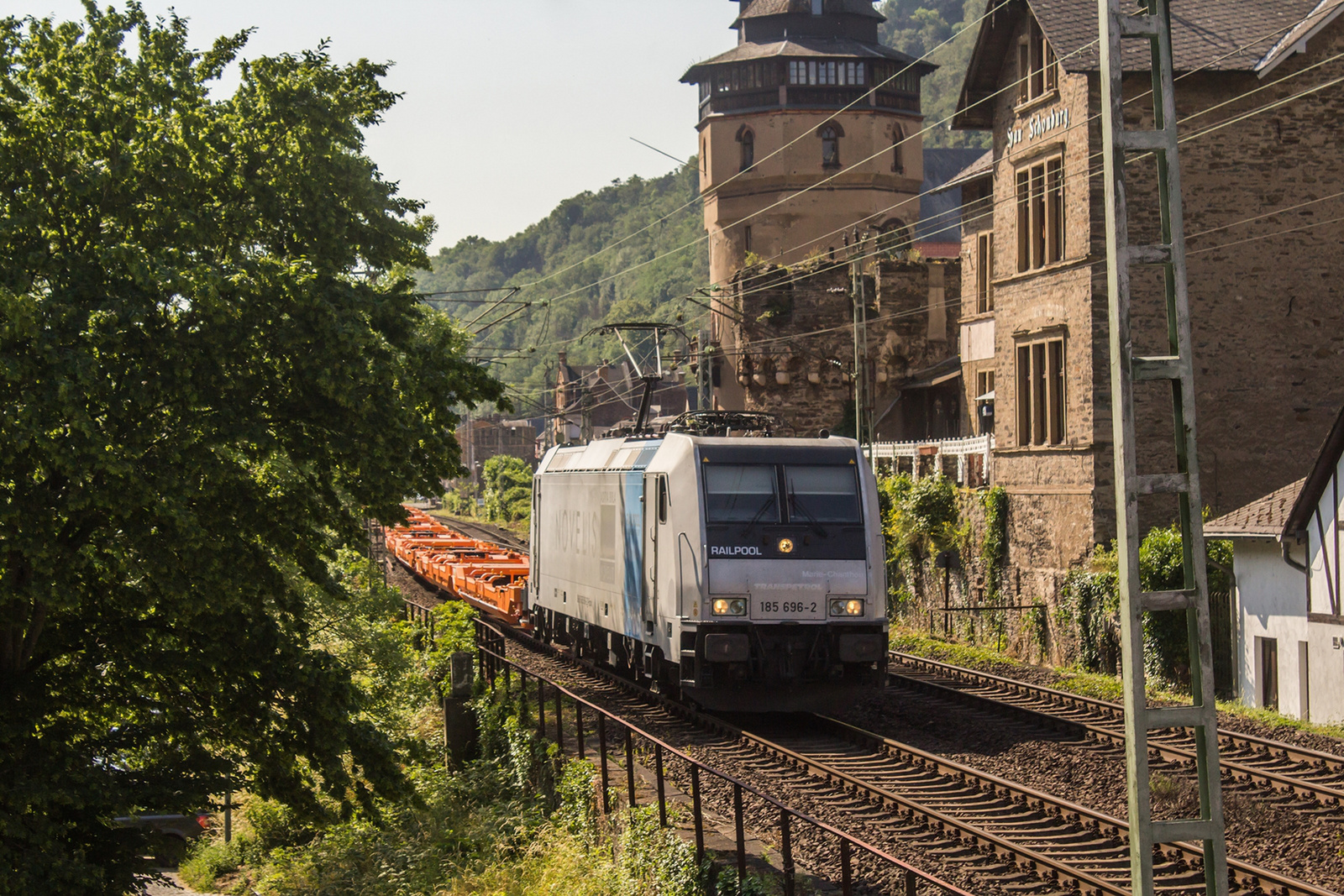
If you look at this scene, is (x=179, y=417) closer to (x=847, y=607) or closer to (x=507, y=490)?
(x=847, y=607)

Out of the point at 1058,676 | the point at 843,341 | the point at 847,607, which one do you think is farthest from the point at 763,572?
the point at 843,341

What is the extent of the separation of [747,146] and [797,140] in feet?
7.86

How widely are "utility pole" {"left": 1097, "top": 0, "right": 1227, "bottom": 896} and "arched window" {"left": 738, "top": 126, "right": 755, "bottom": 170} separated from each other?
58820 millimetres

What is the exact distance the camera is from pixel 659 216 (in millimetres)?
177500

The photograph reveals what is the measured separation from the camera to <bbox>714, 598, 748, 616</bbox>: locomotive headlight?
16.5m

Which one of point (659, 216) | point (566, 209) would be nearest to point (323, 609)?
point (659, 216)

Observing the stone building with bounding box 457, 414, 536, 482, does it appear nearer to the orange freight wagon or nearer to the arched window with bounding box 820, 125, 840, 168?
the arched window with bounding box 820, 125, 840, 168

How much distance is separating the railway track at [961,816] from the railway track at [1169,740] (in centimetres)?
239

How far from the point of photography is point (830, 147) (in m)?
64.3

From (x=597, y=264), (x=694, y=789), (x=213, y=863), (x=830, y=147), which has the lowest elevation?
(x=213, y=863)

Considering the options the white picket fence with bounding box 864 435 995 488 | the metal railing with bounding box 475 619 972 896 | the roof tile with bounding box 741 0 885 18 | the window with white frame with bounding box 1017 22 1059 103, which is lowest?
the metal railing with bounding box 475 619 972 896

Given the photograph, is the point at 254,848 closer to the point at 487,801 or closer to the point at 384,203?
the point at 487,801

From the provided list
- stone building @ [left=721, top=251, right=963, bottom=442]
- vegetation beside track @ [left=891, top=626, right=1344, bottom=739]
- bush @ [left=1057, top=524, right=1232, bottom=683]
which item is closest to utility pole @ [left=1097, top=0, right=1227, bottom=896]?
vegetation beside track @ [left=891, top=626, right=1344, bottom=739]

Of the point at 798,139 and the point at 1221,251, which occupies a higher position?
the point at 798,139
